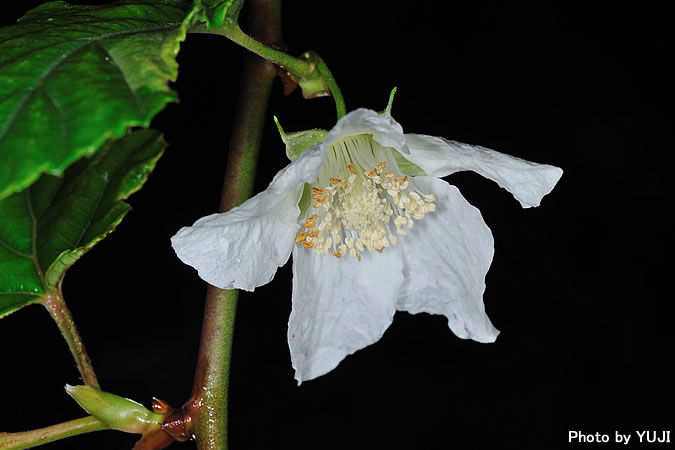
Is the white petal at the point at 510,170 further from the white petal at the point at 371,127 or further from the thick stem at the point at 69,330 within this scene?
the thick stem at the point at 69,330

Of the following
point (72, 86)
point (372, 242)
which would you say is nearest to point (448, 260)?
point (372, 242)

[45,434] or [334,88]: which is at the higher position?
[334,88]

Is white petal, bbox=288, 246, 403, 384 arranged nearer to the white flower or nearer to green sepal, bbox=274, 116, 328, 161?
the white flower

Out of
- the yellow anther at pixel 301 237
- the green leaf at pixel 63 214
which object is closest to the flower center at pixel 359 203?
the yellow anther at pixel 301 237

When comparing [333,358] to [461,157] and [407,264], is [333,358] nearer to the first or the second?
[407,264]

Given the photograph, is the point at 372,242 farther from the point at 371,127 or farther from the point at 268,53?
the point at 268,53

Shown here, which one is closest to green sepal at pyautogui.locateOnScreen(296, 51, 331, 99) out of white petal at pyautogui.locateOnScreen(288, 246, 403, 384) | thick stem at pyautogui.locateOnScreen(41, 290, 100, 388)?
white petal at pyautogui.locateOnScreen(288, 246, 403, 384)

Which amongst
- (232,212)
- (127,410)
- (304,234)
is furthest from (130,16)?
(127,410)
